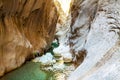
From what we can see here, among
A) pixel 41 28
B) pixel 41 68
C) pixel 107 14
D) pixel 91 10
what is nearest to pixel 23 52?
pixel 41 68

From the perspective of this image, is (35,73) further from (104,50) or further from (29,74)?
A: (104,50)

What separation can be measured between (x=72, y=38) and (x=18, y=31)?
5.22m

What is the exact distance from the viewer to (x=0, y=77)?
35.5 feet

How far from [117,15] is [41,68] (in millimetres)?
9327

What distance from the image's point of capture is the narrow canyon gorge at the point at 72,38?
135 inches

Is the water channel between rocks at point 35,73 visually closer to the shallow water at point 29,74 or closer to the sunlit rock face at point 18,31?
the shallow water at point 29,74

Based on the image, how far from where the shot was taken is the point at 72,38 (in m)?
9.27

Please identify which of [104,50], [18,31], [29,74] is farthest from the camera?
[18,31]

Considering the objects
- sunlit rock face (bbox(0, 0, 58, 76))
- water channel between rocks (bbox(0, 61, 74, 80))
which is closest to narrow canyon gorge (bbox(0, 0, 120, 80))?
sunlit rock face (bbox(0, 0, 58, 76))

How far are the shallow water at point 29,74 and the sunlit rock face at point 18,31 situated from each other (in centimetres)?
30

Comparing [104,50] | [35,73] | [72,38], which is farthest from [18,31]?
[104,50]

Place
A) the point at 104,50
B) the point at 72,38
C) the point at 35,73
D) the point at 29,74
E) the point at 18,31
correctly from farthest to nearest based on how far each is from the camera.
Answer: the point at 18,31 → the point at 35,73 → the point at 29,74 → the point at 72,38 → the point at 104,50

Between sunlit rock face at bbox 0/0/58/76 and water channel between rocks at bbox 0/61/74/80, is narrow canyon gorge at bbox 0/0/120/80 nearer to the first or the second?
sunlit rock face at bbox 0/0/58/76

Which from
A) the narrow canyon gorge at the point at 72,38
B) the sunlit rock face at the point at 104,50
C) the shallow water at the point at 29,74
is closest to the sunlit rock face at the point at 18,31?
the narrow canyon gorge at the point at 72,38
